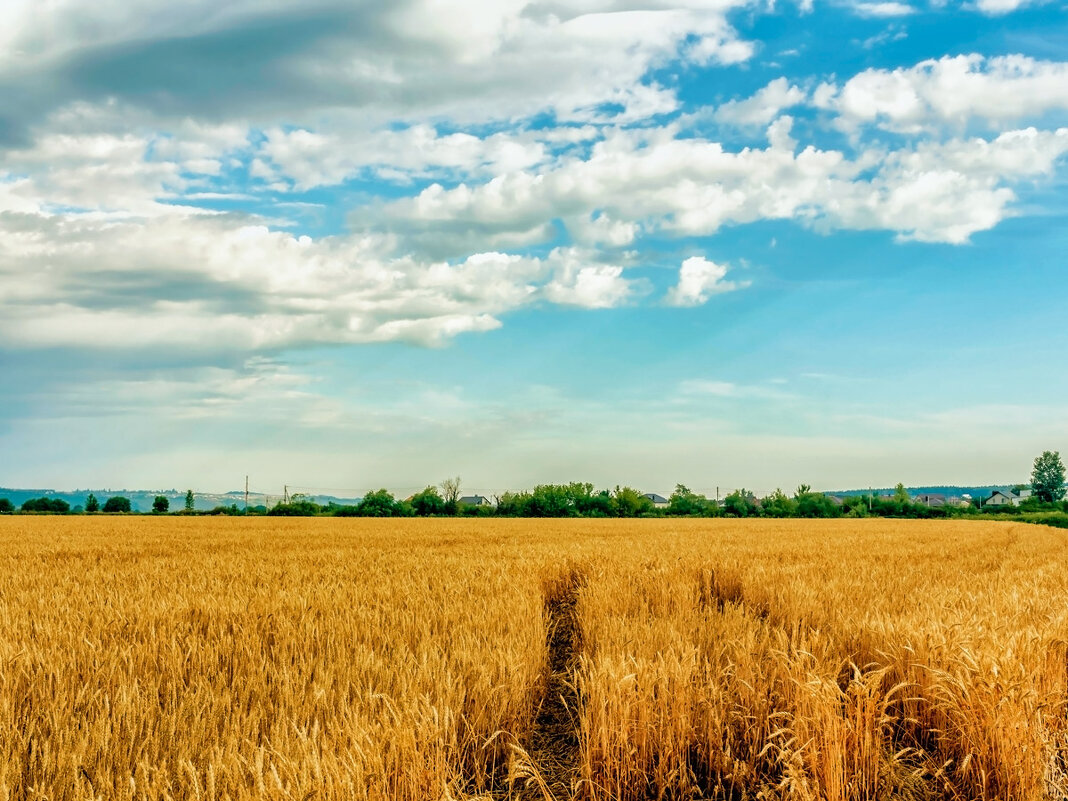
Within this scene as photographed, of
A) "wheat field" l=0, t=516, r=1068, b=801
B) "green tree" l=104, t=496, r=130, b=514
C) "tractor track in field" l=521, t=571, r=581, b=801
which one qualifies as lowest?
"green tree" l=104, t=496, r=130, b=514

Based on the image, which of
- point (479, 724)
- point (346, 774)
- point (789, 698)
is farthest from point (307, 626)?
point (789, 698)

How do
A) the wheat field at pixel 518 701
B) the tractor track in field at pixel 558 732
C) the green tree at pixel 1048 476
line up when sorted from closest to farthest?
the wheat field at pixel 518 701 → the tractor track in field at pixel 558 732 → the green tree at pixel 1048 476

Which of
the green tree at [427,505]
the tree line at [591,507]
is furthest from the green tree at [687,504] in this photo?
the green tree at [427,505]

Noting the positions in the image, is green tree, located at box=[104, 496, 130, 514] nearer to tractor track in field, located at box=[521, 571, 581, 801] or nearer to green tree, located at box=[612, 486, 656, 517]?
green tree, located at box=[612, 486, 656, 517]

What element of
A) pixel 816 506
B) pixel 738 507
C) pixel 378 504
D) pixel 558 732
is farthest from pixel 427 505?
pixel 558 732

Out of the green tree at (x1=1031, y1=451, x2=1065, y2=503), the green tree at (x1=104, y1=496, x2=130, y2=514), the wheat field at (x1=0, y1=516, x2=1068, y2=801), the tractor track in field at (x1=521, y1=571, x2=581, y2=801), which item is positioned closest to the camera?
the wheat field at (x1=0, y1=516, x2=1068, y2=801)

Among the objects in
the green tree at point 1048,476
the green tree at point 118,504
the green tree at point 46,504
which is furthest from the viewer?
the green tree at point 1048,476

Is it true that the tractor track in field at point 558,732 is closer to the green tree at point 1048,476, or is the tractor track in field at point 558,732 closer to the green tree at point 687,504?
the green tree at point 687,504

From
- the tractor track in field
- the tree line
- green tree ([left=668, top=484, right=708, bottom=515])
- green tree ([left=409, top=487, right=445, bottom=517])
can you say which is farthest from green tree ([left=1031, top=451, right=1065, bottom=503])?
the tractor track in field

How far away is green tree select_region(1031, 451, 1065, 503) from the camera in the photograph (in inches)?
5940

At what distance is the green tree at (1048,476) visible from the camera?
15088 centimetres

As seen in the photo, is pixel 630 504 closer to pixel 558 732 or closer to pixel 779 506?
pixel 779 506

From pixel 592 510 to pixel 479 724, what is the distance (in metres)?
83.6

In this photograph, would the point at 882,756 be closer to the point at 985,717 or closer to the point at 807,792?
the point at 985,717
